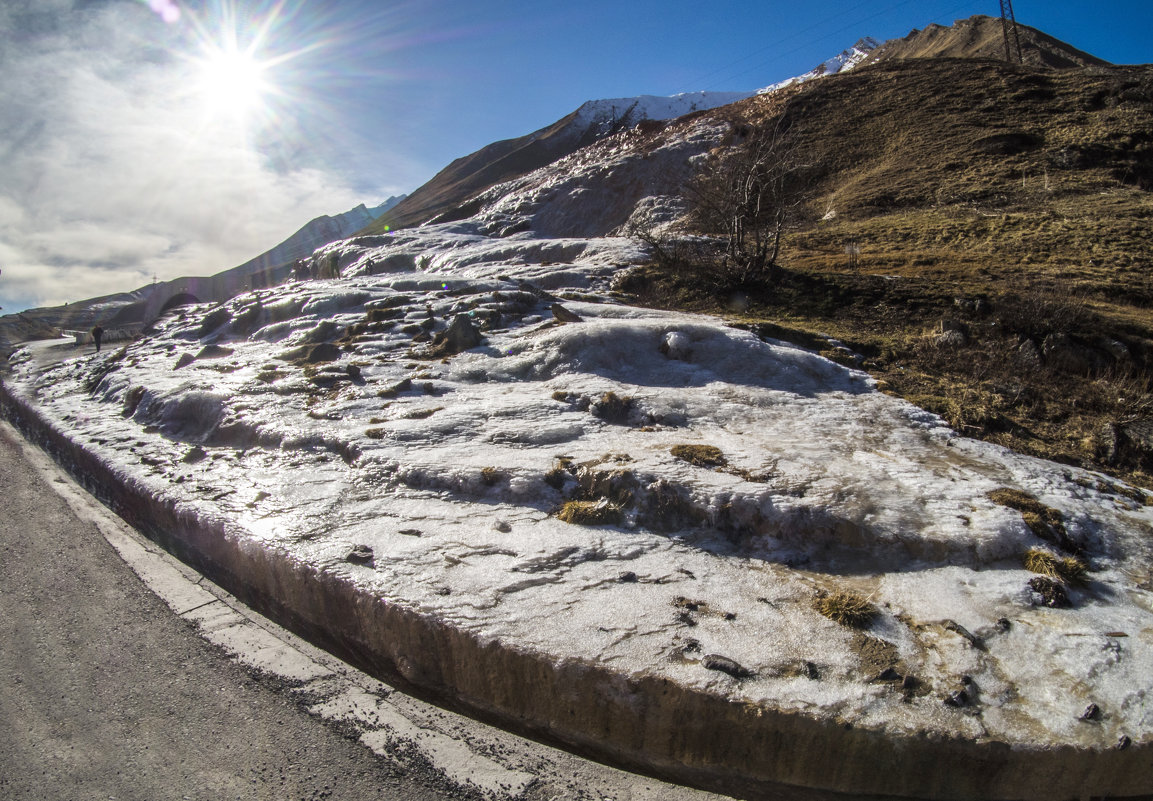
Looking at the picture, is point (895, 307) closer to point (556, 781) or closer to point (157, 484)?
point (556, 781)

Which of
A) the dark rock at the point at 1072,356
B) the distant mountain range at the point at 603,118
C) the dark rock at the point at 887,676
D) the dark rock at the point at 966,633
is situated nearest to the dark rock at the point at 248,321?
the dark rock at the point at 887,676

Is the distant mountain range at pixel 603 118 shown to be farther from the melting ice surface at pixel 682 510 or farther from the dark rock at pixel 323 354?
the melting ice surface at pixel 682 510

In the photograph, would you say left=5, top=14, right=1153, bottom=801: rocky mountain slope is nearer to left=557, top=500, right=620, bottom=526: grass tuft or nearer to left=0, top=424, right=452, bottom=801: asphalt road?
left=557, top=500, right=620, bottom=526: grass tuft

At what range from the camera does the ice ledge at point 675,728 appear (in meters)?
3.13

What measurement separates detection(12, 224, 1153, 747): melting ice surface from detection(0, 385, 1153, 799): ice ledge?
0.10 meters

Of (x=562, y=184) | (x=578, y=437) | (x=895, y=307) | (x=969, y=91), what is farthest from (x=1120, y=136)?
(x=578, y=437)

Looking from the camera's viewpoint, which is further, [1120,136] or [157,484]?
[1120,136]

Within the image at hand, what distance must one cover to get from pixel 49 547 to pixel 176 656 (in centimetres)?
375

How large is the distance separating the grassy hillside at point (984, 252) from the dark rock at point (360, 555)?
24.3ft

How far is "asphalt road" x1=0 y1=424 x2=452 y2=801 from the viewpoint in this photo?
3494mm

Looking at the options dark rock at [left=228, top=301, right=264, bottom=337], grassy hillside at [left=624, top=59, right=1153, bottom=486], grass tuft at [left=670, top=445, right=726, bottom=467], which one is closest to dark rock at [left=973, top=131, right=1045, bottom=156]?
grassy hillside at [left=624, top=59, right=1153, bottom=486]

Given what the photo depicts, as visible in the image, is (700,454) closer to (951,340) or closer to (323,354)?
(951,340)

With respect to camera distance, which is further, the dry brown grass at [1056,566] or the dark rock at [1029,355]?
the dark rock at [1029,355]

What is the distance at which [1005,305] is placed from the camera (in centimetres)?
1111
